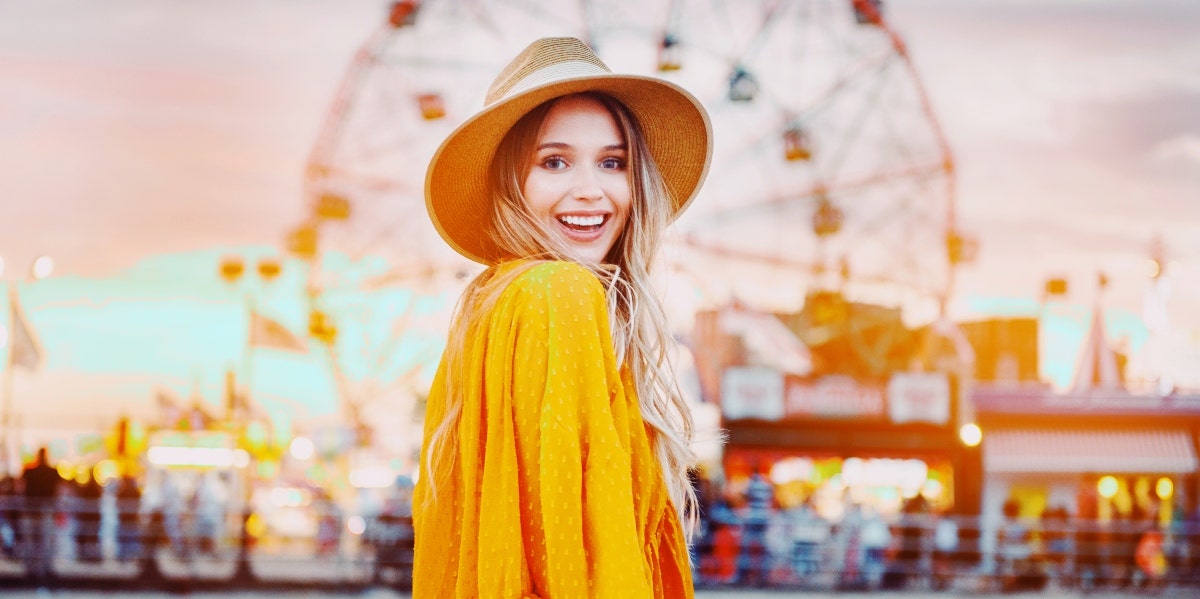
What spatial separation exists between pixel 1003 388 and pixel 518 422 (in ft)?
92.2

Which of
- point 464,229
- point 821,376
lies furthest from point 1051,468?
point 464,229

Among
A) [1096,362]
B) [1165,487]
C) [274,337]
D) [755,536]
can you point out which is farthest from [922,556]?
[274,337]

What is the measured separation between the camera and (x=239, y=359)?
92.2 ft

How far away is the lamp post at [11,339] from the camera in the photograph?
15.9m

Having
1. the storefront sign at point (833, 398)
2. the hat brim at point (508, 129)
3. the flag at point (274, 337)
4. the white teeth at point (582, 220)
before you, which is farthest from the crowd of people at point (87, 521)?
the white teeth at point (582, 220)

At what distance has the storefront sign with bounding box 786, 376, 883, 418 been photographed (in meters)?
24.9

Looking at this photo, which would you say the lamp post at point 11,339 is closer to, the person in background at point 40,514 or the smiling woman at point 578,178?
the person in background at point 40,514

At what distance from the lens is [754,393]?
81.6 ft

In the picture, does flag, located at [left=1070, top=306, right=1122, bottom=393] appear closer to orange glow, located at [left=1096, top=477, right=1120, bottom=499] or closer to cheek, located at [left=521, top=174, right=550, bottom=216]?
orange glow, located at [left=1096, top=477, right=1120, bottom=499]

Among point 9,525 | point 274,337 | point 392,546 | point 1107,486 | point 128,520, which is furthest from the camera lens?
point 274,337

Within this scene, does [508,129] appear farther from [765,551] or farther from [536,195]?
[765,551]

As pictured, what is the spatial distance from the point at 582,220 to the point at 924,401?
23.6 meters

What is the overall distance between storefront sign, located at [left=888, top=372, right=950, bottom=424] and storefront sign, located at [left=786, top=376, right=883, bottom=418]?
346 mm

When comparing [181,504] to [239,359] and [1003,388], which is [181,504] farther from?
[1003,388]
